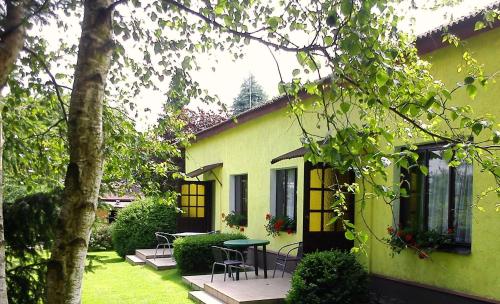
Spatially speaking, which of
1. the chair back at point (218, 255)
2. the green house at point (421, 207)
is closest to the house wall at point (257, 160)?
the green house at point (421, 207)

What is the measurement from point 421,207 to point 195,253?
6.21m

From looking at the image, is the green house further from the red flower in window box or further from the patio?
the patio

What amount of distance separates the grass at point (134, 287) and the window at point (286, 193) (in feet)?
9.35

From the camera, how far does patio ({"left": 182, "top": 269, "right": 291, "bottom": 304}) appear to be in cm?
802

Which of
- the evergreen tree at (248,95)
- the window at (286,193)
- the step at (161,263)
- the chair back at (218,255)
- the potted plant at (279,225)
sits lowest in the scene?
the step at (161,263)

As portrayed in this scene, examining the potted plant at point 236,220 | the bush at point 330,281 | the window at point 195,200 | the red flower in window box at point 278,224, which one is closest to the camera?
the bush at point 330,281

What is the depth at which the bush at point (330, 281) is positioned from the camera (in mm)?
7020

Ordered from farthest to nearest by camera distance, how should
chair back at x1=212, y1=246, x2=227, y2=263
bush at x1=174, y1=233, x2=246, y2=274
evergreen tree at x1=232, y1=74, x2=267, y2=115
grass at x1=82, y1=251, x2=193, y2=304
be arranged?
evergreen tree at x1=232, y1=74, x2=267, y2=115 < chair back at x1=212, y1=246, x2=227, y2=263 < bush at x1=174, y1=233, x2=246, y2=274 < grass at x1=82, y1=251, x2=193, y2=304

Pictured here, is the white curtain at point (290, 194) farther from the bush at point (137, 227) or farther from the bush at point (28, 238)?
the bush at point (28, 238)

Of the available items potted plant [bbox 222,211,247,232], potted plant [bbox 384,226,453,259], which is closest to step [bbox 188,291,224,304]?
potted plant [bbox 384,226,453,259]

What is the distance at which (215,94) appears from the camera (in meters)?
5.65

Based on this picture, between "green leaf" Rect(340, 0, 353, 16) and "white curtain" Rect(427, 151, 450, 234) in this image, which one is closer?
"green leaf" Rect(340, 0, 353, 16)

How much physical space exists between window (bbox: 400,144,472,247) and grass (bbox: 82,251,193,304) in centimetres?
429

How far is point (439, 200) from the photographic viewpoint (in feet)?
22.4
